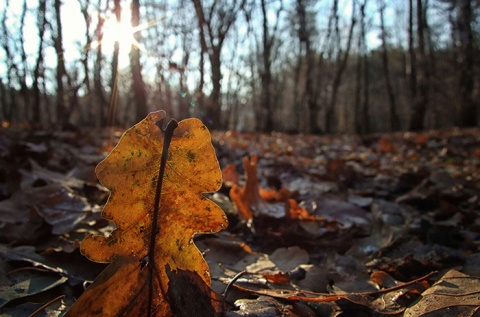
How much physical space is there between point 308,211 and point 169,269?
1058 mm

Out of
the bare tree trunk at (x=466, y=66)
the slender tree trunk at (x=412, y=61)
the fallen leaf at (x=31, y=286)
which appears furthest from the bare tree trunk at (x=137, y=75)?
the bare tree trunk at (x=466, y=66)

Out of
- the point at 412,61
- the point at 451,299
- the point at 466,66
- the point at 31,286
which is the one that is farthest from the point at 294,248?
the point at 412,61

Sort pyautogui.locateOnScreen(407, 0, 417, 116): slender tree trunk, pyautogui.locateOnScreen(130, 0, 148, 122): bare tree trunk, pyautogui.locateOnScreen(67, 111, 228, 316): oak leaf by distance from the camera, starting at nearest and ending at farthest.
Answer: pyautogui.locateOnScreen(67, 111, 228, 316): oak leaf → pyautogui.locateOnScreen(130, 0, 148, 122): bare tree trunk → pyautogui.locateOnScreen(407, 0, 417, 116): slender tree trunk

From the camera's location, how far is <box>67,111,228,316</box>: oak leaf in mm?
653

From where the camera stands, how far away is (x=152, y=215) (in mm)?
713

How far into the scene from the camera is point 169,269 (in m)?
0.71

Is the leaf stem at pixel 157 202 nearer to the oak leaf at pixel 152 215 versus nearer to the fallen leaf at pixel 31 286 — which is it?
the oak leaf at pixel 152 215

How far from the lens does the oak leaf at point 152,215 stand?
653 mm

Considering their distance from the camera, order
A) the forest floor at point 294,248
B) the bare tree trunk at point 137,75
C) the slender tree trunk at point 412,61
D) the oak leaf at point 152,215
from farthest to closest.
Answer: the slender tree trunk at point 412,61
the bare tree trunk at point 137,75
the forest floor at point 294,248
the oak leaf at point 152,215

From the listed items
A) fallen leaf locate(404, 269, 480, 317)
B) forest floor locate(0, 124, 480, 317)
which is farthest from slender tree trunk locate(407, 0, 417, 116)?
fallen leaf locate(404, 269, 480, 317)

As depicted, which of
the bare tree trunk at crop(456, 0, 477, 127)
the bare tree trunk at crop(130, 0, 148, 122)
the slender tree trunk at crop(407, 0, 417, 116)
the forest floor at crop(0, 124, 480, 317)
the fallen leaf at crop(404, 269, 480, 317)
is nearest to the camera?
the fallen leaf at crop(404, 269, 480, 317)

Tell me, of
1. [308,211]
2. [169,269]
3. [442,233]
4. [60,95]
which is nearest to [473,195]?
[442,233]

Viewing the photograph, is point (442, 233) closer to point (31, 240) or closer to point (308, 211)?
point (308, 211)

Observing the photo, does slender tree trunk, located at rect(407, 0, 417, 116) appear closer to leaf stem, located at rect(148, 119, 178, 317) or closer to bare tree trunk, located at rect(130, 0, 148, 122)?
bare tree trunk, located at rect(130, 0, 148, 122)
